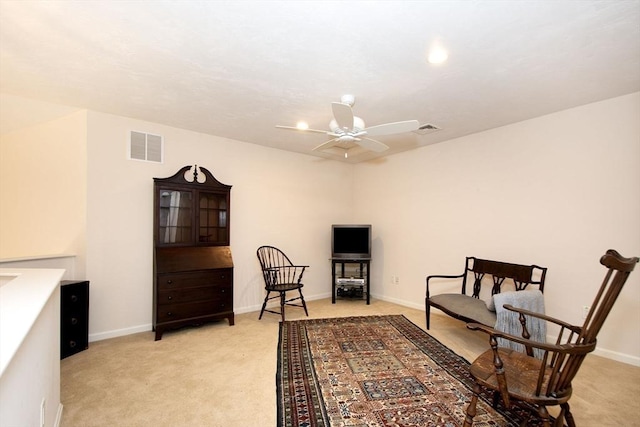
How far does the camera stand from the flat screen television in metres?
4.95

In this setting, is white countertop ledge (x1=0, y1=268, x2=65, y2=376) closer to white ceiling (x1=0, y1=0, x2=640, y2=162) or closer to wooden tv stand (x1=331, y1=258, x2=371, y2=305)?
white ceiling (x1=0, y1=0, x2=640, y2=162)

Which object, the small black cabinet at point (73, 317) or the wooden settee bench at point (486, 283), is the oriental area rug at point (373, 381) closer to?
the wooden settee bench at point (486, 283)

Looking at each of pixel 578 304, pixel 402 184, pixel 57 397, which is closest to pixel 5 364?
pixel 57 397

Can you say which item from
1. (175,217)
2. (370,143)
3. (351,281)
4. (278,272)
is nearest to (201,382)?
(175,217)

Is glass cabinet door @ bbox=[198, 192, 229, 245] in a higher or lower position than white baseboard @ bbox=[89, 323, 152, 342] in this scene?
higher

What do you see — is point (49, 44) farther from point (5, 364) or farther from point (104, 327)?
point (104, 327)

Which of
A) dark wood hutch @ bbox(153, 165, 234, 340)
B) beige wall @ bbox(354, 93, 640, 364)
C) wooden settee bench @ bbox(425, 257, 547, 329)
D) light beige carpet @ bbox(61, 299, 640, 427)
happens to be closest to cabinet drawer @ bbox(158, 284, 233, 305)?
dark wood hutch @ bbox(153, 165, 234, 340)

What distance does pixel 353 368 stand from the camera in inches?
104

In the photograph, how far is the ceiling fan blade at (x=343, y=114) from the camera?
2.14 m

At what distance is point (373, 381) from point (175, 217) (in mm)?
2938

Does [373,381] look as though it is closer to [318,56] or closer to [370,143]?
[370,143]

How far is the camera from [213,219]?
3.98m

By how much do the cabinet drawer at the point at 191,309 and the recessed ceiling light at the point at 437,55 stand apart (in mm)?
3472

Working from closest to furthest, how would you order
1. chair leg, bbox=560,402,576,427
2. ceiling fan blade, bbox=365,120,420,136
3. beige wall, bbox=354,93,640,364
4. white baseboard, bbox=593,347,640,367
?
chair leg, bbox=560,402,576,427 < ceiling fan blade, bbox=365,120,420,136 < white baseboard, bbox=593,347,640,367 < beige wall, bbox=354,93,640,364
